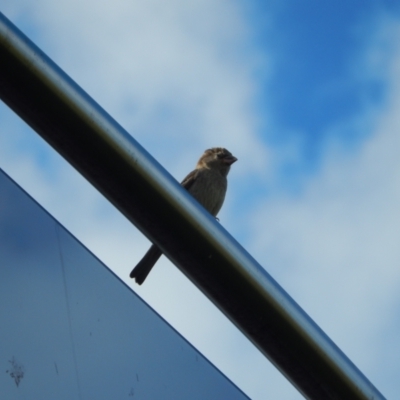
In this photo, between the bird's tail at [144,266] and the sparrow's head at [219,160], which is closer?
the bird's tail at [144,266]

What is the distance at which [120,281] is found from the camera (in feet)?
4.66

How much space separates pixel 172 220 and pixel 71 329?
0.23 meters

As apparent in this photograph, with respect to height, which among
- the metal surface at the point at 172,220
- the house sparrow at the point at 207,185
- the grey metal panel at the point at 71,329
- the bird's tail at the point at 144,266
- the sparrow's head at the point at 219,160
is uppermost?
the sparrow's head at the point at 219,160

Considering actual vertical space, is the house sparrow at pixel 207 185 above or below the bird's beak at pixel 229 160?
below

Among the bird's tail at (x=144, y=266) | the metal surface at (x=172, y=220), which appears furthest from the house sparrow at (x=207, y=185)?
the metal surface at (x=172, y=220)

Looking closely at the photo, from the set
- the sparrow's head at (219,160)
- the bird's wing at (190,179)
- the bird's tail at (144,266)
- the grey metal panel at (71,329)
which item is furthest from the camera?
the sparrow's head at (219,160)

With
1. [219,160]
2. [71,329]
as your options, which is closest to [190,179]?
[219,160]

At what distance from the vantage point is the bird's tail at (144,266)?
6004 millimetres

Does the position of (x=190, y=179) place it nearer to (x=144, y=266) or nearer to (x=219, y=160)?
(x=219, y=160)

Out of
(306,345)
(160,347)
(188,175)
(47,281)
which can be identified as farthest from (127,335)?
(188,175)

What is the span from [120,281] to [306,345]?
32cm

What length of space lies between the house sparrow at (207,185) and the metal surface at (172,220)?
460cm

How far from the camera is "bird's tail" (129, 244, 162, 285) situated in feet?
19.7

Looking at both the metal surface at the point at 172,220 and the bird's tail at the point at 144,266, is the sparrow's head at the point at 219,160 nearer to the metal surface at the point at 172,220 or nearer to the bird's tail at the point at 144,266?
the bird's tail at the point at 144,266
